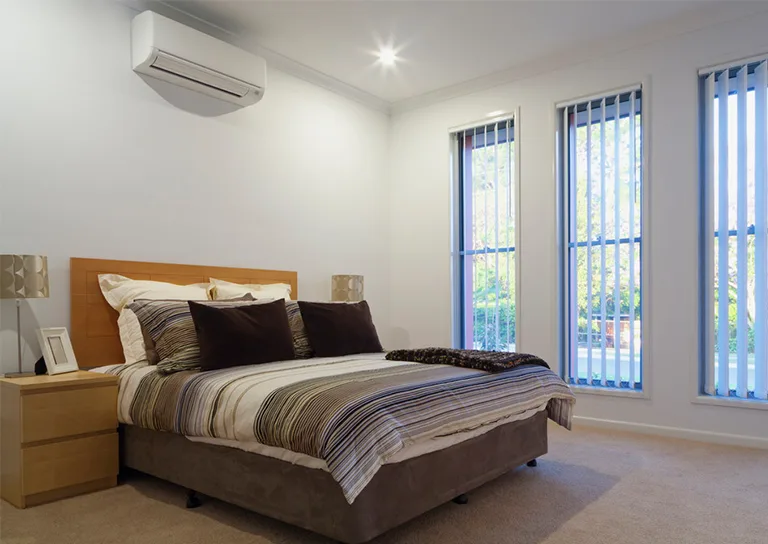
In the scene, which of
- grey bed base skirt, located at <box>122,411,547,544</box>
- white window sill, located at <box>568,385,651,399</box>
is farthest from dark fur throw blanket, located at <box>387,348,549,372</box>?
white window sill, located at <box>568,385,651,399</box>

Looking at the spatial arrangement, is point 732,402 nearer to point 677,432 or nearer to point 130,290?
point 677,432

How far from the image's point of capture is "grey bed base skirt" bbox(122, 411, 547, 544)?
1965 millimetres

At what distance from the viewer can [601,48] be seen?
14.0 ft

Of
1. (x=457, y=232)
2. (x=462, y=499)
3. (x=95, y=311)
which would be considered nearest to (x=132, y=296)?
(x=95, y=311)

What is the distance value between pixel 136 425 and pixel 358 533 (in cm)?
144

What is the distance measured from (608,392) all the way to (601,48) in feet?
8.32

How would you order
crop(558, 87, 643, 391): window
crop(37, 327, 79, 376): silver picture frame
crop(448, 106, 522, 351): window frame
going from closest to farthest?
crop(37, 327, 79, 376): silver picture frame
crop(558, 87, 643, 391): window
crop(448, 106, 522, 351): window frame

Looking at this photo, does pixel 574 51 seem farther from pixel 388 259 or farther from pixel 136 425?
pixel 136 425

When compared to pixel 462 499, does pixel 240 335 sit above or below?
above

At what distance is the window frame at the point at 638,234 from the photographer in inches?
157

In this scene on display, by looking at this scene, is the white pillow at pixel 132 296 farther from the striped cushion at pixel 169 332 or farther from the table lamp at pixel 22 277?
the table lamp at pixel 22 277

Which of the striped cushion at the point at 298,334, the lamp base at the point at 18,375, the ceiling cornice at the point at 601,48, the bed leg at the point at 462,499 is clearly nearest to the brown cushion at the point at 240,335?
the striped cushion at the point at 298,334

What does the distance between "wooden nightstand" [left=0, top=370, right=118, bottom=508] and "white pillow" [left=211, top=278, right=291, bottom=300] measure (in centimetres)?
95

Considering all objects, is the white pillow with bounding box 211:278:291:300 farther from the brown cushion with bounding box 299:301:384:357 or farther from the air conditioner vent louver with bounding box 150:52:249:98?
the air conditioner vent louver with bounding box 150:52:249:98
